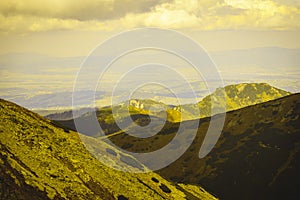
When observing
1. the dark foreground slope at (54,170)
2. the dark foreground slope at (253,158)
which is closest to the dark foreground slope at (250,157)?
the dark foreground slope at (253,158)

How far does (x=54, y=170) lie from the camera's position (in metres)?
47.1

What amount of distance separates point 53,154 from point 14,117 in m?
11.4

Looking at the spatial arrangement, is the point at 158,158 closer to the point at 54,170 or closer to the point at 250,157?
the point at 250,157

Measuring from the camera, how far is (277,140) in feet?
395

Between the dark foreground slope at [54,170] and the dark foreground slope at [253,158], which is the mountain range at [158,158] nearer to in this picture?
the dark foreground slope at [54,170]

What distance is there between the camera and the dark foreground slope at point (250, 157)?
324 feet

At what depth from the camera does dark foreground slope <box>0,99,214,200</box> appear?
41312 millimetres

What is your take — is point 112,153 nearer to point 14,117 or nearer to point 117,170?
point 117,170

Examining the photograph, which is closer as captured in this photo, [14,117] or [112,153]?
[14,117]

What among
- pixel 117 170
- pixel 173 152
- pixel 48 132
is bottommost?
pixel 173 152

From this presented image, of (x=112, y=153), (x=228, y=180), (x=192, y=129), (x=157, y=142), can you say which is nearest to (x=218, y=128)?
(x=192, y=129)

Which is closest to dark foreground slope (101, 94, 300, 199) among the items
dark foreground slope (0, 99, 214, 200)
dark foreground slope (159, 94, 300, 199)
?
dark foreground slope (159, 94, 300, 199)

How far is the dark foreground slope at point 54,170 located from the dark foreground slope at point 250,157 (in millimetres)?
41783

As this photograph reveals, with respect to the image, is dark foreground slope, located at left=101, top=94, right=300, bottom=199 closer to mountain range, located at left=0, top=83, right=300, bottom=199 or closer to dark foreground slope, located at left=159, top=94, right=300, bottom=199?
dark foreground slope, located at left=159, top=94, right=300, bottom=199
